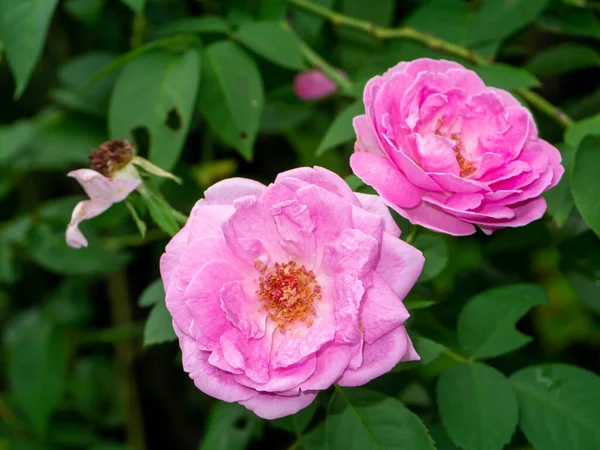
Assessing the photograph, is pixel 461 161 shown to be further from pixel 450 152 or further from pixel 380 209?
pixel 380 209

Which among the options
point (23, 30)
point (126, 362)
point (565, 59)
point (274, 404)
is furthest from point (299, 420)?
point (126, 362)

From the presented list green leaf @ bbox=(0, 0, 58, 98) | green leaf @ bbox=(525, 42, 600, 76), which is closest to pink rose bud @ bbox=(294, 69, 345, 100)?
green leaf @ bbox=(525, 42, 600, 76)

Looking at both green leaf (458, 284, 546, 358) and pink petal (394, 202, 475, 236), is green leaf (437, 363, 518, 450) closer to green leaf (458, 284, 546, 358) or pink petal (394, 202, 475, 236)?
green leaf (458, 284, 546, 358)

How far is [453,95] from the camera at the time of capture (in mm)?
900

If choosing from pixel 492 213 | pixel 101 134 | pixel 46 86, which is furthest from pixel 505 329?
pixel 46 86

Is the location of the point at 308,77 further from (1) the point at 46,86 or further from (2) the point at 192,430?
(2) the point at 192,430

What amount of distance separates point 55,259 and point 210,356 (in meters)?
0.84

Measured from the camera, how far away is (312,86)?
147cm

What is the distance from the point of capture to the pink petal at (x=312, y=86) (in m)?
1.46

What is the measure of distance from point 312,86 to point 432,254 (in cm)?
67

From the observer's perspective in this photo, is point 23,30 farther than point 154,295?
Yes

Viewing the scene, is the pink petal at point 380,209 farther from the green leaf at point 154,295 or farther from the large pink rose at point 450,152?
the green leaf at point 154,295

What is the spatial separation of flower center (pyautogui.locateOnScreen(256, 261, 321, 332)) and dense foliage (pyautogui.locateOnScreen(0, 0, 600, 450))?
0.13 m

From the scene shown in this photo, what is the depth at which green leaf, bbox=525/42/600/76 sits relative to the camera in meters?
1.33
